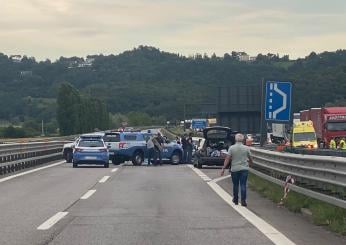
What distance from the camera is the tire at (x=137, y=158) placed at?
37653mm

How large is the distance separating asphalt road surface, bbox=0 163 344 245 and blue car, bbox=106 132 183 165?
15331mm

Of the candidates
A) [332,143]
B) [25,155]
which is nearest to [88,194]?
[25,155]

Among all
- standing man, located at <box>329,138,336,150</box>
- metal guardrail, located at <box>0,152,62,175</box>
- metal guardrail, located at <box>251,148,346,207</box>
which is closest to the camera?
metal guardrail, located at <box>251,148,346,207</box>

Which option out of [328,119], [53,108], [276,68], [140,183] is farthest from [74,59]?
[140,183]

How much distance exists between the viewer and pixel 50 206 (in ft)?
49.8

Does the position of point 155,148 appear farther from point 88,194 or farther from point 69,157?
A: point 88,194

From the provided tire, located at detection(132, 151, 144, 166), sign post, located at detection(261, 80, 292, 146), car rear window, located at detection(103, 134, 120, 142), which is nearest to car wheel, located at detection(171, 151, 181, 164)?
tire, located at detection(132, 151, 144, 166)

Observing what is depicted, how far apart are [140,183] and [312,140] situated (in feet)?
88.7

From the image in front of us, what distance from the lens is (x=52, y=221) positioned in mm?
12500

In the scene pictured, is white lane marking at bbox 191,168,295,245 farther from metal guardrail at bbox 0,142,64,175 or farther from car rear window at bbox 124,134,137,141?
car rear window at bbox 124,134,137,141

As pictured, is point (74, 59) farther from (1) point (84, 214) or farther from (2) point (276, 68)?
(1) point (84, 214)

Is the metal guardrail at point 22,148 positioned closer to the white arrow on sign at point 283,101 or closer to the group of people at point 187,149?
the group of people at point 187,149

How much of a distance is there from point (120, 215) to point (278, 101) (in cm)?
800

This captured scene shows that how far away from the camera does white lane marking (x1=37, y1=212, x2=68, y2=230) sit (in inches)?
460
